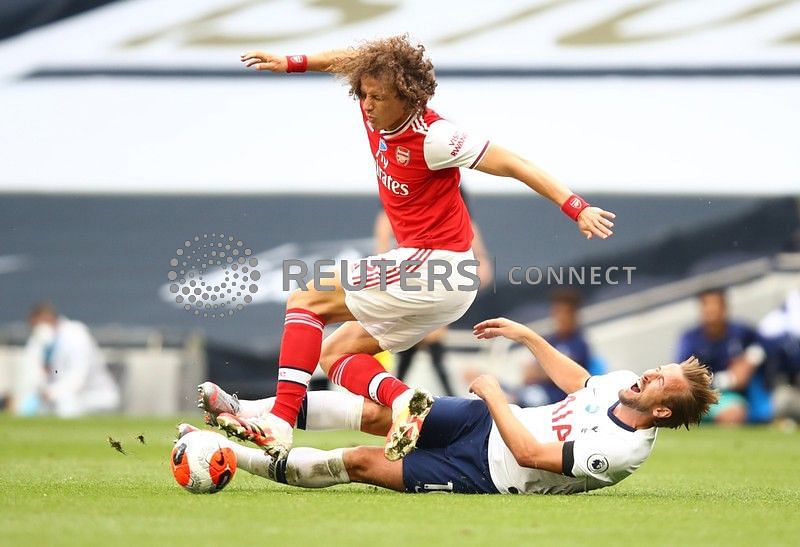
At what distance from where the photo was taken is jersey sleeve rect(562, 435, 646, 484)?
5.80 m

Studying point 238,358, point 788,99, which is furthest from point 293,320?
point 788,99

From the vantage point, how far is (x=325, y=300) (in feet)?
20.8

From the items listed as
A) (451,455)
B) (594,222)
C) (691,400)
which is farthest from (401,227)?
(691,400)

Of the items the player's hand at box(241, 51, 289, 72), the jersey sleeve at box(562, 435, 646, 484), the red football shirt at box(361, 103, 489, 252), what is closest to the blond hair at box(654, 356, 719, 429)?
the jersey sleeve at box(562, 435, 646, 484)

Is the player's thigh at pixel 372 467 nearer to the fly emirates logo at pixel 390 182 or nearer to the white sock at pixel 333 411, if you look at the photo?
the white sock at pixel 333 411

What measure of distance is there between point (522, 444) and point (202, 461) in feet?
4.70

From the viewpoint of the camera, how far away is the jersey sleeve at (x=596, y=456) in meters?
5.80

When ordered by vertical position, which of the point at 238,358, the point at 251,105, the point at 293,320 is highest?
the point at 251,105

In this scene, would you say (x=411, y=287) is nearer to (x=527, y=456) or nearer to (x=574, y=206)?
(x=574, y=206)

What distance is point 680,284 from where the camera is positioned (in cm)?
1507

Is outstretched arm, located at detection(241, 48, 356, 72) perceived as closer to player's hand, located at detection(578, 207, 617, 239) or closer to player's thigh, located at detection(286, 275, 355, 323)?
player's thigh, located at detection(286, 275, 355, 323)

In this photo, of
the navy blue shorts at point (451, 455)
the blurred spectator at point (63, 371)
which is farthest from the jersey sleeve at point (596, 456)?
the blurred spectator at point (63, 371)

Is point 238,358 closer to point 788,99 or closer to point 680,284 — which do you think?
point 680,284

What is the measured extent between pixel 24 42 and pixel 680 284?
8.69 metres
